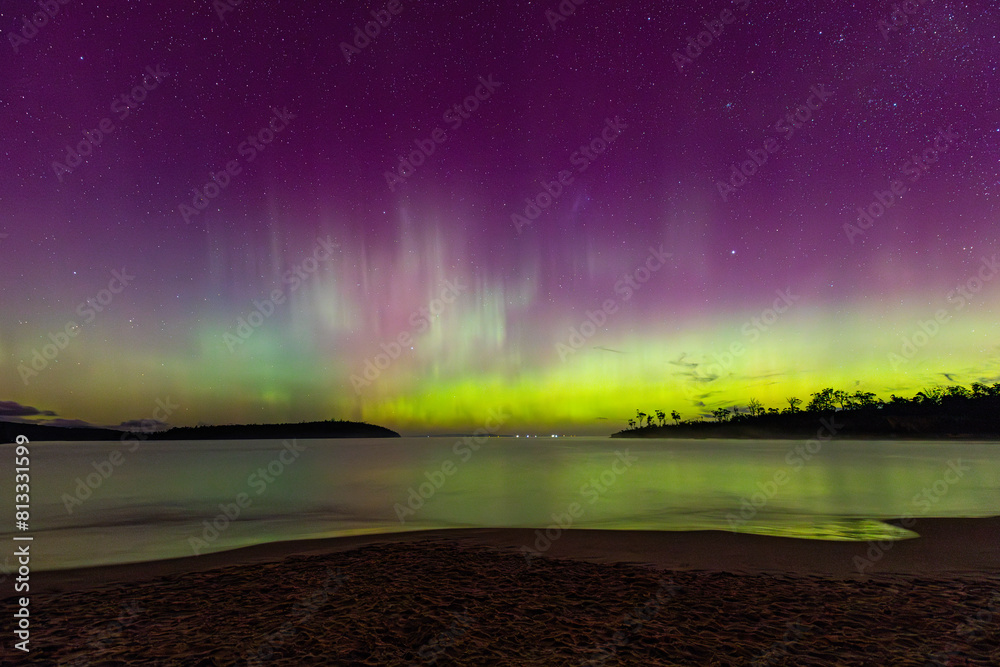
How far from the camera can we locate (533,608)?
8.20 meters

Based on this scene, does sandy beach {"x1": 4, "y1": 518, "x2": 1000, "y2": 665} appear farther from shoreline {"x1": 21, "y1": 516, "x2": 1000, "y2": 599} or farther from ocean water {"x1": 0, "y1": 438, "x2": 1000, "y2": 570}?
ocean water {"x1": 0, "y1": 438, "x2": 1000, "y2": 570}

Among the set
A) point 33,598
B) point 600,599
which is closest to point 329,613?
point 600,599

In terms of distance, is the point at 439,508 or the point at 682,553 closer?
the point at 682,553

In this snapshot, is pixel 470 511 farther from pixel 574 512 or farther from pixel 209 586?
pixel 209 586

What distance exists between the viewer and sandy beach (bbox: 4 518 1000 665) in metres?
6.55

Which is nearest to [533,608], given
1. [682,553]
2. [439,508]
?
[682,553]

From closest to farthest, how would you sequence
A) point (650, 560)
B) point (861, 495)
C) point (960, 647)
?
point (960, 647) < point (650, 560) < point (861, 495)

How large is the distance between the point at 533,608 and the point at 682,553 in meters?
5.93

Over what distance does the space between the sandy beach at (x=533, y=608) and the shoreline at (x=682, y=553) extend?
97 mm

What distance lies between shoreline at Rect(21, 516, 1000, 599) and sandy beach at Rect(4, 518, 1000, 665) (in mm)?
97

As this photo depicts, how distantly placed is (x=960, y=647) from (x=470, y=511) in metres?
19.0

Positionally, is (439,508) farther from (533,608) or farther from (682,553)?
(533,608)

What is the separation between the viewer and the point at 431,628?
738cm

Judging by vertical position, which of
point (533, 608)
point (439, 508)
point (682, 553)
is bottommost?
point (439, 508)
